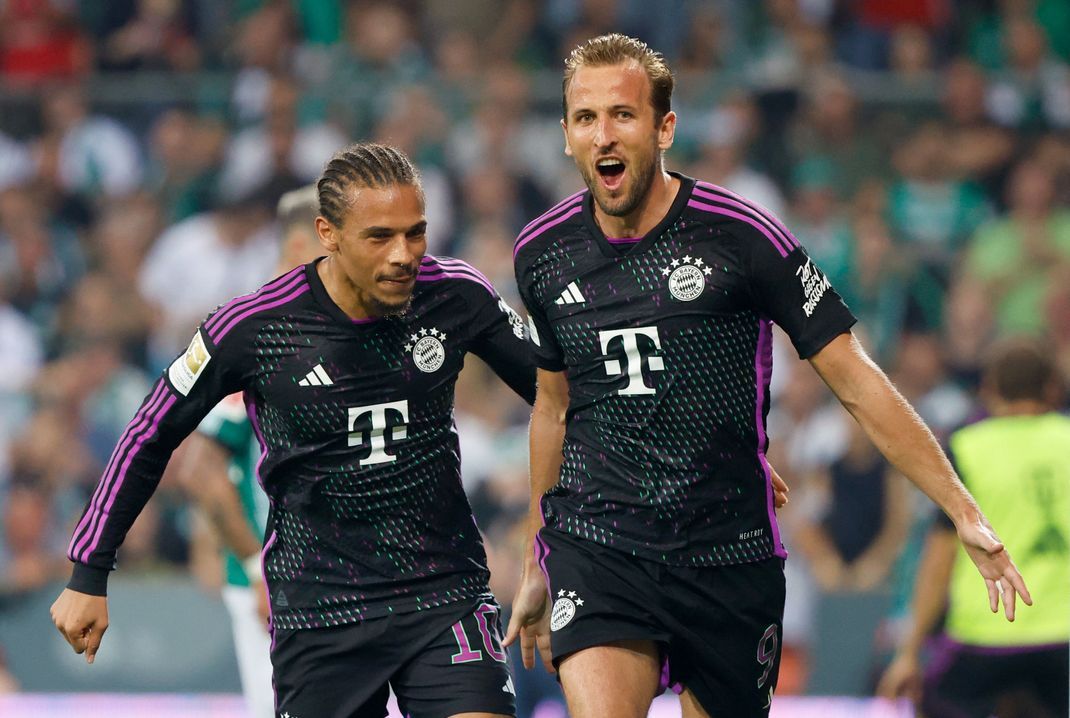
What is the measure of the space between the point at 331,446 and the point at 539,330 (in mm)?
651

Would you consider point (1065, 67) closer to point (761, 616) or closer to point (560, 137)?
point (560, 137)

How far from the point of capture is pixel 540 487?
15.4 ft

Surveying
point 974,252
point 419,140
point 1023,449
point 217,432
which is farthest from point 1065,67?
point 217,432

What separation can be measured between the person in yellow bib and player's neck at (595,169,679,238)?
250 cm

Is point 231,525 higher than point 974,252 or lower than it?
lower

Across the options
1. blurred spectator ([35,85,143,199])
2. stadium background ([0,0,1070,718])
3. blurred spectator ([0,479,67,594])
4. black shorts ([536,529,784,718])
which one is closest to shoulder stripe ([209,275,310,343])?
black shorts ([536,529,784,718])

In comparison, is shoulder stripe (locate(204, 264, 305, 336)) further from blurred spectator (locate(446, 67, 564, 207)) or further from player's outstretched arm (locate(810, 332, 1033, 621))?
blurred spectator (locate(446, 67, 564, 207))

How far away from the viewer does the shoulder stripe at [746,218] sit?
4.25 metres

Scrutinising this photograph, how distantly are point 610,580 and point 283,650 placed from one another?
96 cm

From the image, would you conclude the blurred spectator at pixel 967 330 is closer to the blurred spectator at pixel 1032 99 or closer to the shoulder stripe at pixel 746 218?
the blurred spectator at pixel 1032 99

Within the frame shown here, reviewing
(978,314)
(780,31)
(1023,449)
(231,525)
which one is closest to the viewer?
(231,525)

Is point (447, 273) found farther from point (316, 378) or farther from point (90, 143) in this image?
point (90, 143)

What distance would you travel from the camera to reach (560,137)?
388 inches

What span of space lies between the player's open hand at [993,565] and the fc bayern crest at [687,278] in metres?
0.89
